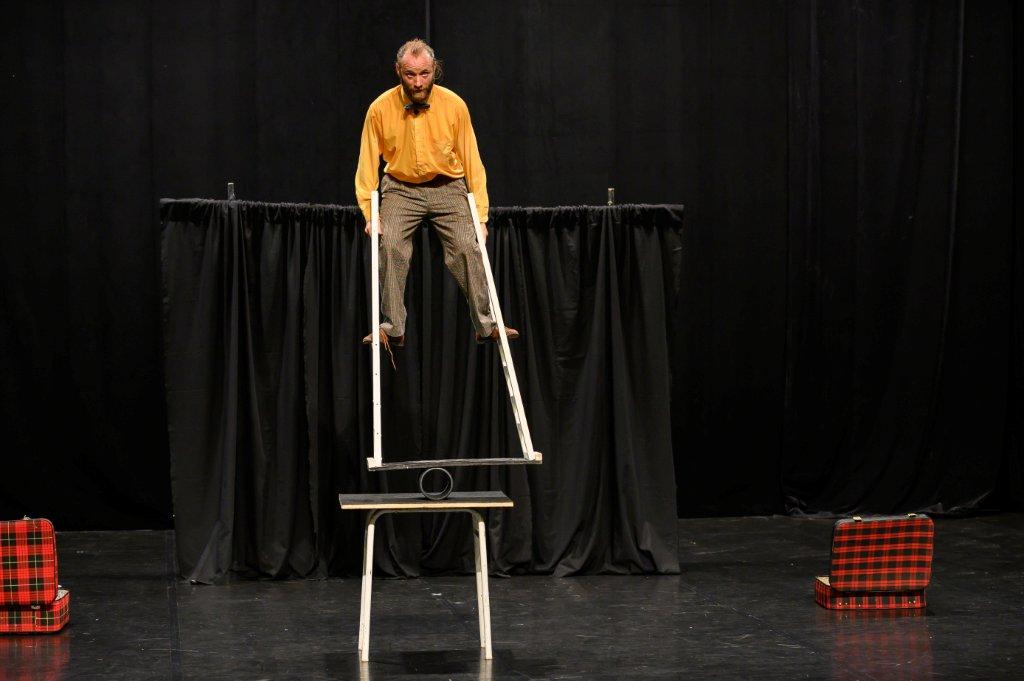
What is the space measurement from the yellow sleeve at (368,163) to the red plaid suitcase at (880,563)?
7.56 ft

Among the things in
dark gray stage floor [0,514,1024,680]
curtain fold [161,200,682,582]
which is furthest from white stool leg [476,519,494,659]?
curtain fold [161,200,682,582]

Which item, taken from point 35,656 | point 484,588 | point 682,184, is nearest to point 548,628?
point 484,588

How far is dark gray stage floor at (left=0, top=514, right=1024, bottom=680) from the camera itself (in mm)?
4809

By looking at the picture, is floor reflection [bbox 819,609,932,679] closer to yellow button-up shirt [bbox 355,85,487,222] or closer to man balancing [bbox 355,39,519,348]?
man balancing [bbox 355,39,519,348]

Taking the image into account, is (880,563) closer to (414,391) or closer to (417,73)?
(414,391)

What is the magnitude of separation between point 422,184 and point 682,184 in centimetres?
327

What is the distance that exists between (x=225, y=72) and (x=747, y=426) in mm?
3824

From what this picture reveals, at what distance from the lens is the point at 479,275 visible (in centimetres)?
543

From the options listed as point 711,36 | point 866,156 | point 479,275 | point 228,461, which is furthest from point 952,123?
point 228,461

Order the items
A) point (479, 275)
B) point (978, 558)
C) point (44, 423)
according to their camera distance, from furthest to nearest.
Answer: point (44, 423) → point (978, 558) → point (479, 275)

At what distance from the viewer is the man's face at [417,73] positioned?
5.21 metres

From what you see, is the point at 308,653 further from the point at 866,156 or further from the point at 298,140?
the point at 866,156

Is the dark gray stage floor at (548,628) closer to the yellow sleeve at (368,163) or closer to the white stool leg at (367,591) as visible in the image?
the white stool leg at (367,591)

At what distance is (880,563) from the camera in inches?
222
